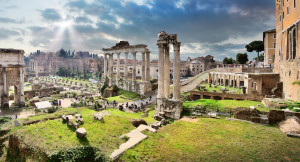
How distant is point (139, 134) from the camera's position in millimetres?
9344

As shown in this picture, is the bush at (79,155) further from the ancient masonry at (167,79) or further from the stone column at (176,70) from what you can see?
the stone column at (176,70)

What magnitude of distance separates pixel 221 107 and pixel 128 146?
38.4 feet

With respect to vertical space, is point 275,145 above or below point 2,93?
below

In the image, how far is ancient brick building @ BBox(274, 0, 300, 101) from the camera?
58.3 ft

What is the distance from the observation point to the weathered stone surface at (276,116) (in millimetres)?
12555

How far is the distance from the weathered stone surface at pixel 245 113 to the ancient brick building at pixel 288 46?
731 centimetres

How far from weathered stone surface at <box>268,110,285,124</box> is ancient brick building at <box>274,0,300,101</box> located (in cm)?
635

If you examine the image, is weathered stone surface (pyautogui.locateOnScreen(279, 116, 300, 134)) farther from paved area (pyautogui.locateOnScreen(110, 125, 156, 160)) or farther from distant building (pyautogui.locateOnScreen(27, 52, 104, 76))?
distant building (pyautogui.locateOnScreen(27, 52, 104, 76))

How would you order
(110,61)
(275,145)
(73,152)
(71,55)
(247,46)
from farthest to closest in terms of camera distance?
1. (71,55)
2. (247,46)
3. (110,61)
4. (275,145)
5. (73,152)

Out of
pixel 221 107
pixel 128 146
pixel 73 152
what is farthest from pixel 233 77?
pixel 73 152

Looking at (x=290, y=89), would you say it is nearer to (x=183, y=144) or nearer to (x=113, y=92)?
(x=183, y=144)

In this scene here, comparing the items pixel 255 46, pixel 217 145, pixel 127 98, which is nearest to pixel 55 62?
pixel 127 98

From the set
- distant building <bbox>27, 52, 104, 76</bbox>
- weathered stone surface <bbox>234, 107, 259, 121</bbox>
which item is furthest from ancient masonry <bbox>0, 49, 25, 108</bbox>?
distant building <bbox>27, 52, 104, 76</bbox>

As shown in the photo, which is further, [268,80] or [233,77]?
[233,77]
